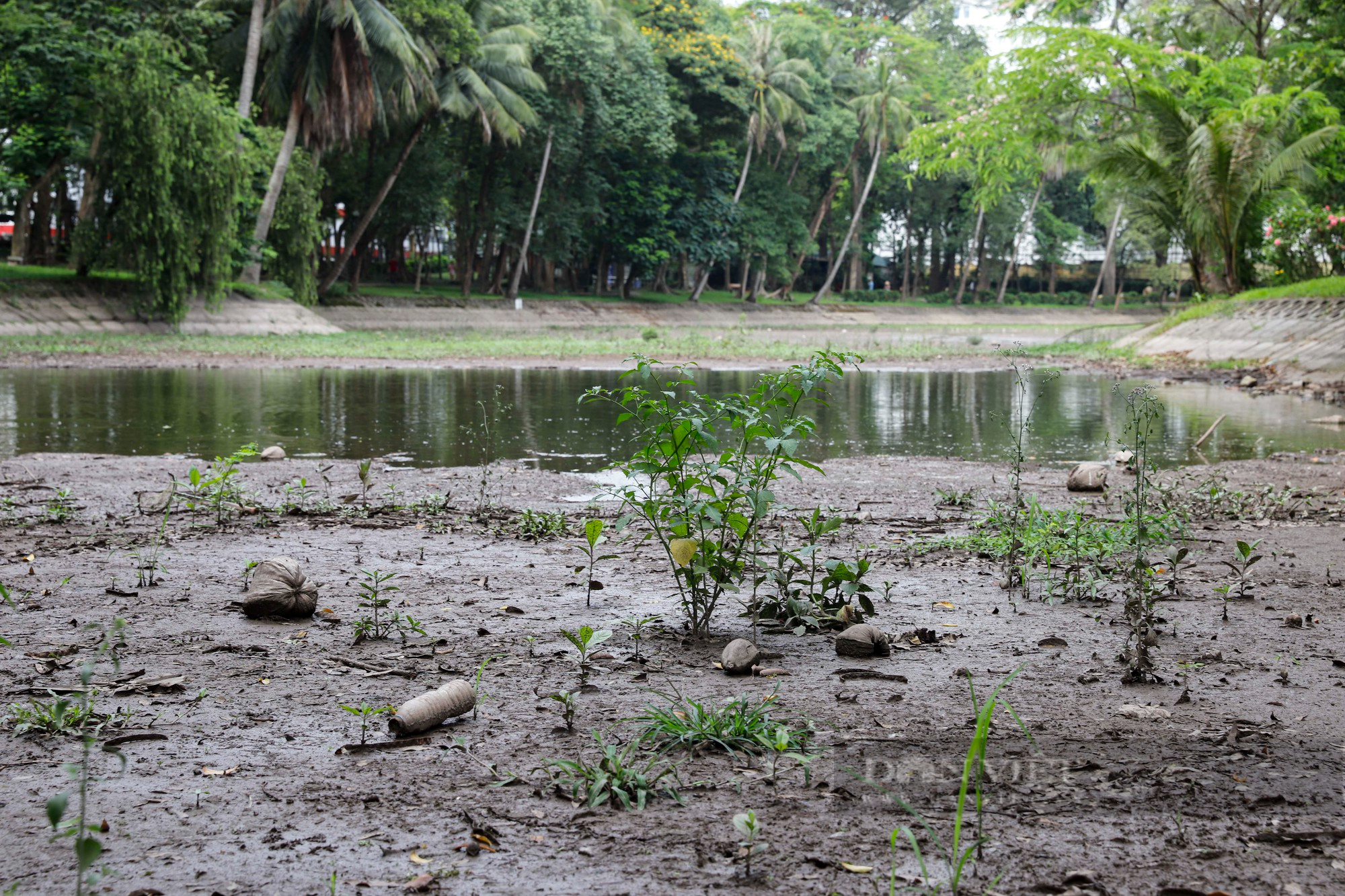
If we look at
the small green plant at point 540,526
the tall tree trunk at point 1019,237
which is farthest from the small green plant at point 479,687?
the tall tree trunk at point 1019,237

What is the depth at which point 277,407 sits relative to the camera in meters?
12.2

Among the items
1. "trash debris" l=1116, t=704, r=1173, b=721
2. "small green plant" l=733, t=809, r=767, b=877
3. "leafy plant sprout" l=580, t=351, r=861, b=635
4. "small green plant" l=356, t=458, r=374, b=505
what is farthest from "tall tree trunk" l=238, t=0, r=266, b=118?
"small green plant" l=733, t=809, r=767, b=877

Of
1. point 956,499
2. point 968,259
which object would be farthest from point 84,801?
point 968,259

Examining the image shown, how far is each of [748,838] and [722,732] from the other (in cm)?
54

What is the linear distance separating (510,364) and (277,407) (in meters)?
7.72

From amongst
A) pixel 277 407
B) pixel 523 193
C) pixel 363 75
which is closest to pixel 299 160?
pixel 363 75

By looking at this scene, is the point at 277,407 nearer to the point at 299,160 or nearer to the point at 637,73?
the point at 299,160

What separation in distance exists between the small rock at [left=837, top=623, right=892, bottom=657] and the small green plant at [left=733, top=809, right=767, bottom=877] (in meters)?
1.41

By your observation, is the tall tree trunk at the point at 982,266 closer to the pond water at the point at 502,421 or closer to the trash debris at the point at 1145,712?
the pond water at the point at 502,421

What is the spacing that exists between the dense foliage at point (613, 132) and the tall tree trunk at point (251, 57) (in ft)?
0.40

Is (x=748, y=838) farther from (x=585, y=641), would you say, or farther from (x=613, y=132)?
(x=613, y=132)

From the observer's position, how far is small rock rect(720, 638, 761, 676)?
135 inches

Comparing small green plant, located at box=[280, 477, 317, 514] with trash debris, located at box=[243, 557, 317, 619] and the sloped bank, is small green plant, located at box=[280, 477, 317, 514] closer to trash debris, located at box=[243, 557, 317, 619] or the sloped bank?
trash debris, located at box=[243, 557, 317, 619]

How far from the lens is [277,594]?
3.93m
